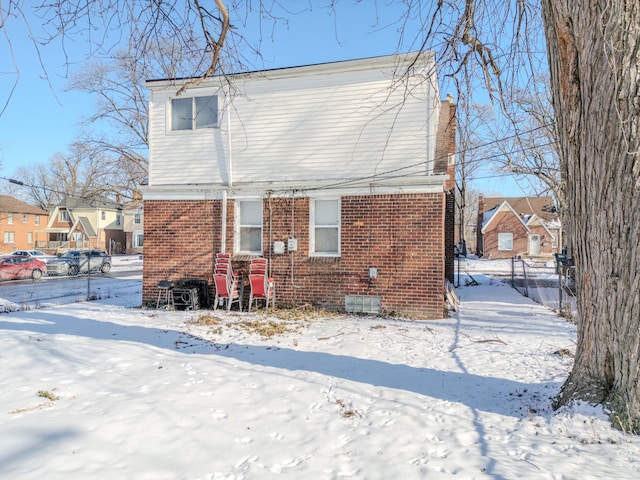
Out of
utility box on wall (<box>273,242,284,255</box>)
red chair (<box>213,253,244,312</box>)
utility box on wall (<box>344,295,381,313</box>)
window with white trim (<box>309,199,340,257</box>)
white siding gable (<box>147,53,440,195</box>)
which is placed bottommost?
utility box on wall (<box>344,295,381,313</box>)

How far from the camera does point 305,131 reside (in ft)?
31.9

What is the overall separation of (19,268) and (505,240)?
4318 cm

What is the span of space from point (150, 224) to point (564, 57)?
9.75 meters

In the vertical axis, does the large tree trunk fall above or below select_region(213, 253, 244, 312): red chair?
above

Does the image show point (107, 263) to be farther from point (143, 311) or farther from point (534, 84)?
point (534, 84)

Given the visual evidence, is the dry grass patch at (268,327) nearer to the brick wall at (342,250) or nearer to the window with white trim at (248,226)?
the brick wall at (342,250)

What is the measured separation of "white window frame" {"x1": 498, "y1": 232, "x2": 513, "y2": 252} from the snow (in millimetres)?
40017

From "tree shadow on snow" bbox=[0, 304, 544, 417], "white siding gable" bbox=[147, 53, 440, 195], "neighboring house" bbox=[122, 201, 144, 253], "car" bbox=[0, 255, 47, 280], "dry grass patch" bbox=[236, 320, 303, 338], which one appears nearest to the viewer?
"tree shadow on snow" bbox=[0, 304, 544, 417]

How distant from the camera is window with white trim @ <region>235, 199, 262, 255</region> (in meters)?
10.2

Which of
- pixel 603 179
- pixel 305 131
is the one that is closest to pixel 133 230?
pixel 305 131

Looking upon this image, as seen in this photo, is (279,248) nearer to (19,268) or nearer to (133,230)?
(19,268)

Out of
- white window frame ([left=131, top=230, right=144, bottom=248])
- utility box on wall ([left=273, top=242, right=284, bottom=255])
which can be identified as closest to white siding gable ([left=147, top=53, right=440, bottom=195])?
utility box on wall ([left=273, top=242, right=284, bottom=255])

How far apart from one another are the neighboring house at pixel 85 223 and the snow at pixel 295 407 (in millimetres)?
50934

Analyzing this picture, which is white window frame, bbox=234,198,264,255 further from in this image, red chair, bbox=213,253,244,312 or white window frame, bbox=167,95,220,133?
white window frame, bbox=167,95,220,133
